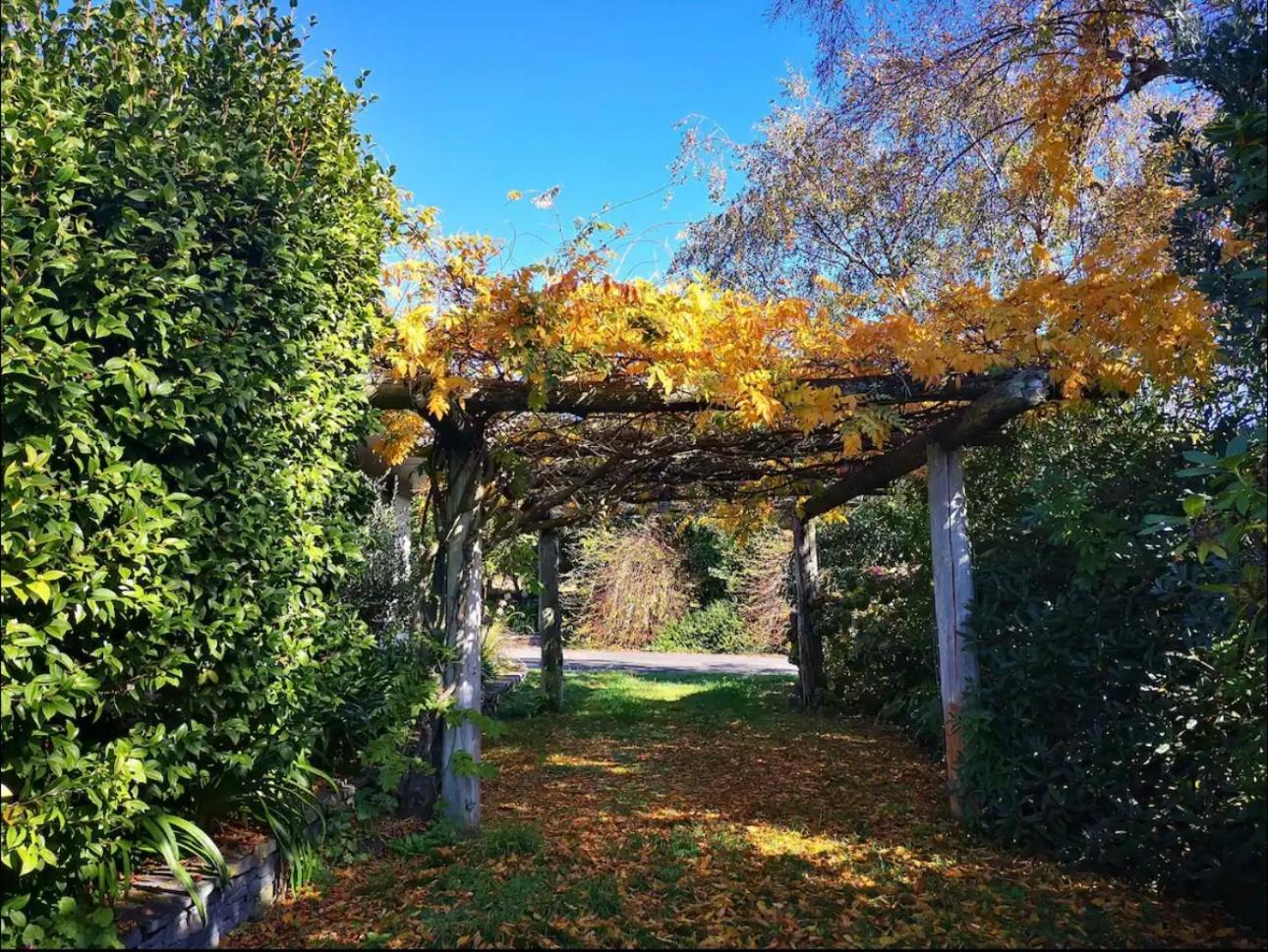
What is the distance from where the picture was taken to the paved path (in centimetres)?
1389

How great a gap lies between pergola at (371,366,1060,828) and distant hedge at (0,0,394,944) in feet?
2.50

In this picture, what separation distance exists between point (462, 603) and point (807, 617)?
216 inches

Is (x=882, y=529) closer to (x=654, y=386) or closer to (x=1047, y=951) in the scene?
(x=654, y=386)

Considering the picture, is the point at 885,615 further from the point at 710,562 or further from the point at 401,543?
the point at 710,562

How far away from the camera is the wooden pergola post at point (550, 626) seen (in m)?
9.04

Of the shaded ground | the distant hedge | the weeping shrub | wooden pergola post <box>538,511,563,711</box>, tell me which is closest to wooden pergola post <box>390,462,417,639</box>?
the distant hedge

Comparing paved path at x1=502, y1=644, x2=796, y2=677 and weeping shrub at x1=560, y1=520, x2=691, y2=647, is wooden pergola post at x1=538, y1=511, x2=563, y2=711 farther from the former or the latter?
weeping shrub at x1=560, y1=520, x2=691, y2=647

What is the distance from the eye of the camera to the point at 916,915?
3.20 metres

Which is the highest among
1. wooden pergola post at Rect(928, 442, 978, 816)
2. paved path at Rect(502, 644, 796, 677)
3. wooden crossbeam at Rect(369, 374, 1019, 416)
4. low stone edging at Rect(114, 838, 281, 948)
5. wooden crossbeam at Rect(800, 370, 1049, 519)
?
wooden crossbeam at Rect(369, 374, 1019, 416)

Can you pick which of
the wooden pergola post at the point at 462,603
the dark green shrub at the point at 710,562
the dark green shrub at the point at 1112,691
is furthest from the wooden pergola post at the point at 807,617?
the dark green shrub at the point at 710,562

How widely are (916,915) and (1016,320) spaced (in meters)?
2.69

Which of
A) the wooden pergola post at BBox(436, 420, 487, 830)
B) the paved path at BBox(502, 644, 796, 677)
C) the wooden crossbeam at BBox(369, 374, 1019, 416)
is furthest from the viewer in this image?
the paved path at BBox(502, 644, 796, 677)

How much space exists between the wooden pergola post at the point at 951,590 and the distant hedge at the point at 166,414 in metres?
3.19

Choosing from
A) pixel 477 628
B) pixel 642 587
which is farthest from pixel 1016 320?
pixel 642 587
